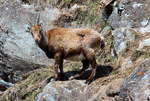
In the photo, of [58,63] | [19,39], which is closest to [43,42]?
[58,63]

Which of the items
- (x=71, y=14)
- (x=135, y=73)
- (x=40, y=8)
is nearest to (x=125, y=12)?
(x=71, y=14)

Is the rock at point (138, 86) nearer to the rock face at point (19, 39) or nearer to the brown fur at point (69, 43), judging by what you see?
the brown fur at point (69, 43)

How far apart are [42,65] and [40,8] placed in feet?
7.94

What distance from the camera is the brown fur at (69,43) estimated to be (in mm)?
11672

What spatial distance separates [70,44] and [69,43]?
0.05 meters

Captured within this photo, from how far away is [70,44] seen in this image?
11930 mm

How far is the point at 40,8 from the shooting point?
17.5 meters

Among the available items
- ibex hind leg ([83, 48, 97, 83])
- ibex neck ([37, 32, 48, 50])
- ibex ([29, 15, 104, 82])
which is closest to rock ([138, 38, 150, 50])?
ibex ([29, 15, 104, 82])

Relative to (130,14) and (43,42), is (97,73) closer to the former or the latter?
(43,42)

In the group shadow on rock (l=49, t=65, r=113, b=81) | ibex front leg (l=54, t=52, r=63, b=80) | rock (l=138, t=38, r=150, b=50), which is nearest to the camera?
ibex front leg (l=54, t=52, r=63, b=80)

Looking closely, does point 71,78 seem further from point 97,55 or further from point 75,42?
point 97,55

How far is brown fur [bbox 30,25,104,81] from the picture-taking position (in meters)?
11.7

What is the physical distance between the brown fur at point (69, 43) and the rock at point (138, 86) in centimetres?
231

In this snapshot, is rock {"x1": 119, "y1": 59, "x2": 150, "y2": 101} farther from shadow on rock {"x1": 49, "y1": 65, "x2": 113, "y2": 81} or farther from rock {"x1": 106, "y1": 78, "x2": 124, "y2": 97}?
shadow on rock {"x1": 49, "y1": 65, "x2": 113, "y2": 81}
